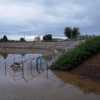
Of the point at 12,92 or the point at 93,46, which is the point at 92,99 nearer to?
the point at 12,92

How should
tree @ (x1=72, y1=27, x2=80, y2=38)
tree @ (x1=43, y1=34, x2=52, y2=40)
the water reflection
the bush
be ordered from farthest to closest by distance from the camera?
tree @ (x1=72, y1=27, x2=80, y2=38)
tree @ (x1=43, y1=34, x2=52, y2=40)
the bush
the water reflection

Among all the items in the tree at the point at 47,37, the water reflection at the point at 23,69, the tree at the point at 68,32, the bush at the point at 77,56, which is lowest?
the water reflection at the point at 23,69

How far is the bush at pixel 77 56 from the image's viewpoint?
27778 millimetres

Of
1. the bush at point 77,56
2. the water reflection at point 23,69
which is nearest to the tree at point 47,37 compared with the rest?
the water reflection at point 23,69

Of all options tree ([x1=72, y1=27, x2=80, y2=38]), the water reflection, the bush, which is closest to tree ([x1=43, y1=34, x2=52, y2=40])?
tree ([x1=72, y1=27, x2=80, y2=38])

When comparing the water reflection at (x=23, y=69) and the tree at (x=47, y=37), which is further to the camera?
the tree at (x=47, y=37)

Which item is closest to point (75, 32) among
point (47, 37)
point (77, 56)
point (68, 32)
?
point (68, 32)

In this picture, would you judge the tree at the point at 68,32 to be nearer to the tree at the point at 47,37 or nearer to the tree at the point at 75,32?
the tree at the point at 75,32

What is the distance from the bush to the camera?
27778 mm

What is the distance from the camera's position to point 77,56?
92.3 ft

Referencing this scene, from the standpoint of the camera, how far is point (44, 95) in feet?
50.8

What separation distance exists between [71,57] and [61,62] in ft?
3.38

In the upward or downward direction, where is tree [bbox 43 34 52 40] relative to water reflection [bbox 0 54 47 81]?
upward

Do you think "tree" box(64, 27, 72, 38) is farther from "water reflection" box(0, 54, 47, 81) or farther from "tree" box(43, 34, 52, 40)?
"water reflection" box(0, 54, 47, 81)
